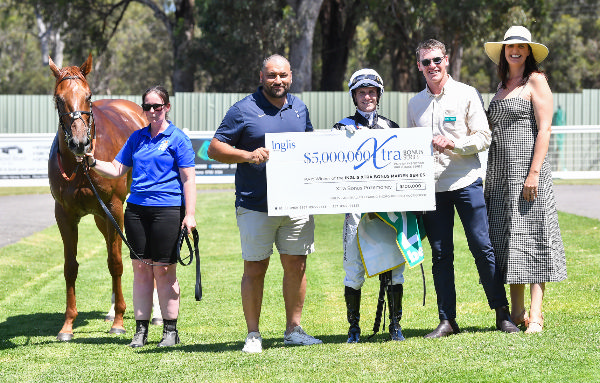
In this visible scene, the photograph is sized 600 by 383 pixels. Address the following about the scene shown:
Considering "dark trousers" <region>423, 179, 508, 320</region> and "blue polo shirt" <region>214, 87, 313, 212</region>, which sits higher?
"blue polo shirt" <region>214, 87, 313, 212</region>

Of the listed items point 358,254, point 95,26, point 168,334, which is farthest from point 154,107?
point 95,26

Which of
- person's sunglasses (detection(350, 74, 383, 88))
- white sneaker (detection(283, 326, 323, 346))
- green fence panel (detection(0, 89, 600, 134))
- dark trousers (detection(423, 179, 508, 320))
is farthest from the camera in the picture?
green fence panel (detection(0, 89, 600, 134))

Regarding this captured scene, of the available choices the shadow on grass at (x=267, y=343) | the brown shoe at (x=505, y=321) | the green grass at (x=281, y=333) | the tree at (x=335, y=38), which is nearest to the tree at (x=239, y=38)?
the tree at (x=335, y=38)

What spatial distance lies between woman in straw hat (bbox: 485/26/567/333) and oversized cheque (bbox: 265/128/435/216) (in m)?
0.76

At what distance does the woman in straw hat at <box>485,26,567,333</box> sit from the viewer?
262 inches

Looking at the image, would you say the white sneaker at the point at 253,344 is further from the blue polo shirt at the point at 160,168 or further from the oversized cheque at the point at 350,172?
the blue polo shirt at the point at 160,168

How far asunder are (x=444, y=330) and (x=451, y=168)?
4.32 ft

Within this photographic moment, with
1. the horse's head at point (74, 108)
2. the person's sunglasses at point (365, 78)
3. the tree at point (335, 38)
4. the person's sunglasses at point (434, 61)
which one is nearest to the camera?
the person's sunglasses at point (365, 78)

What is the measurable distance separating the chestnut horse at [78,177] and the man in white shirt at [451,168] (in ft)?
9.51

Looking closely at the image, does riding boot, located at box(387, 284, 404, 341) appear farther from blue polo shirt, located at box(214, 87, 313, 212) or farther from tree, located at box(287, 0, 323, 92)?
tree, located at box(287, 0, 323, 92)

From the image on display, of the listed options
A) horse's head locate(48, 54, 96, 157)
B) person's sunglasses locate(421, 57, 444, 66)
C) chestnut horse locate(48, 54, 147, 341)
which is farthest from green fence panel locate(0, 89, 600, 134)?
person's sunglasses locate(421, 57, 444, 66)

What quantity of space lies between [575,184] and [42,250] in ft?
51.5

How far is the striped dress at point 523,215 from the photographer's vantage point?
6.69m

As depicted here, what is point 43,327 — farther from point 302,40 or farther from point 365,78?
point 302,40
